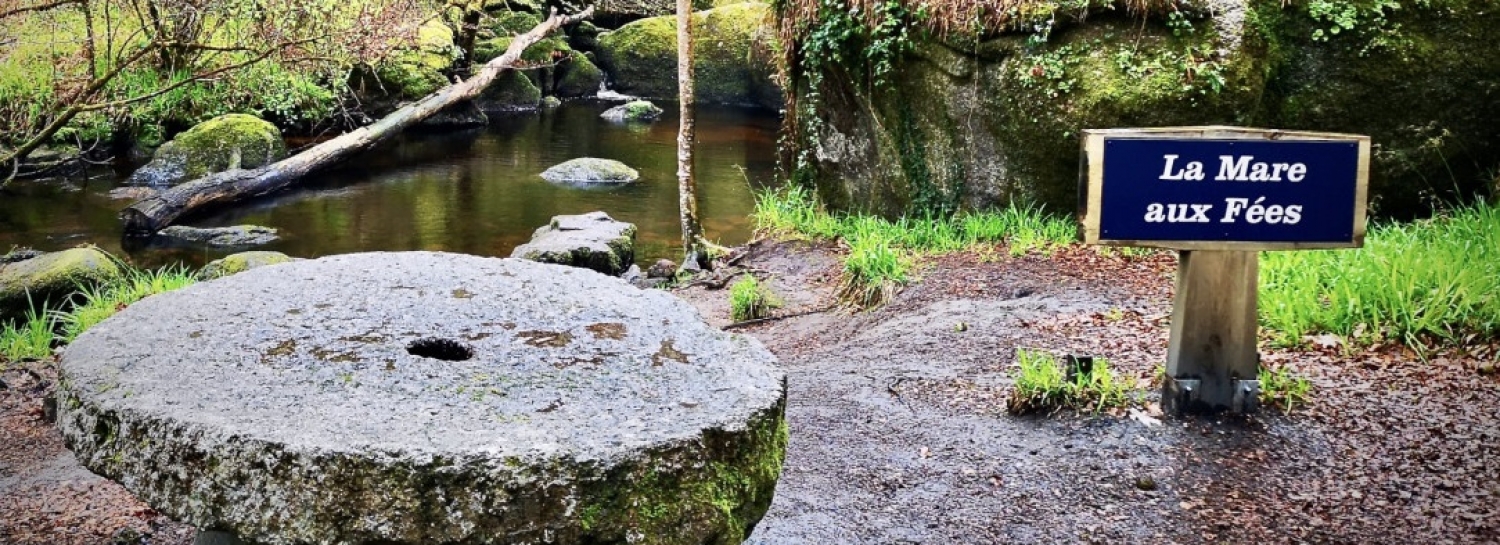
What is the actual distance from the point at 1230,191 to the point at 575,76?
19.6 metres

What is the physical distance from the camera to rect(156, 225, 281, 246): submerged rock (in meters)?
10.6

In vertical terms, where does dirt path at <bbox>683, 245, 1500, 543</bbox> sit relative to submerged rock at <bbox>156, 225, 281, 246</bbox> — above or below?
above

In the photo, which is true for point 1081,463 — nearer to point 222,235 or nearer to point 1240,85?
point 1240,85

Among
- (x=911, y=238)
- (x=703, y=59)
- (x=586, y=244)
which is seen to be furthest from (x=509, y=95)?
(x=911, y=238)

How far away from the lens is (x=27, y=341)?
6410 mm

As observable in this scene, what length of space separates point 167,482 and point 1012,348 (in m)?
3.92

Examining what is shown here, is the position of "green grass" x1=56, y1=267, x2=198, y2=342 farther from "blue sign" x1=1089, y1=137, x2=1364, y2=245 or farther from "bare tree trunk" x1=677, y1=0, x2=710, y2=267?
"blue sign" x1=1089, y1=137, x2=1364, y2=245

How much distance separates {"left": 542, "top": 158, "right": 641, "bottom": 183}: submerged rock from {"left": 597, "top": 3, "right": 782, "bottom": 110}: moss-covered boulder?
25.2ft

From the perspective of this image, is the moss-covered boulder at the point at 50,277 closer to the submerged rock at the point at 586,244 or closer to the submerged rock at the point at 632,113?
the submerged rock at the point at 586,244

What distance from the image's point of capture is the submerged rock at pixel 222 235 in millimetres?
10645

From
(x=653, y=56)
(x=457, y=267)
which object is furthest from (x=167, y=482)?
(x=653, y=56)

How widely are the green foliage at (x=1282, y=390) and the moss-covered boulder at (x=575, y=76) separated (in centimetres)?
1933

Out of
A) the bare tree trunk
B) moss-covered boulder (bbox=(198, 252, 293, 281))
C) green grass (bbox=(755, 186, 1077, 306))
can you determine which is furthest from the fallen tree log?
green grass (bbox=(755, 186, 1077, 306))

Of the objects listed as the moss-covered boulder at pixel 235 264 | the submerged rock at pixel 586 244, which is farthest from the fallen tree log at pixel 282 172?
the submerged rock at pixel 586 244
